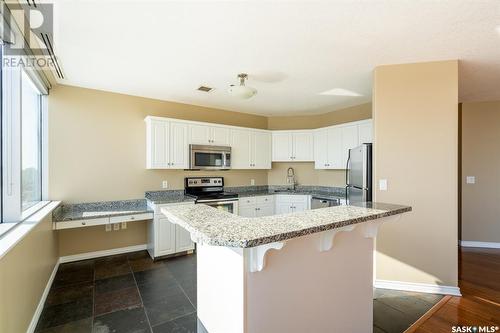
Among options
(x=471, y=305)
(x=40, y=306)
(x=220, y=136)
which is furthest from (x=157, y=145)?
(x=471, y=305)

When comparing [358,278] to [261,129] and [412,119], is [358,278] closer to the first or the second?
[412,119]

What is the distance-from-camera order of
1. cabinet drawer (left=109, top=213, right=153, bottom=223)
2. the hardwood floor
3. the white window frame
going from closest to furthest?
the white window frame, the hardwood floor, cabinet drawer (left=109, top=213, right=153, bottom=223)

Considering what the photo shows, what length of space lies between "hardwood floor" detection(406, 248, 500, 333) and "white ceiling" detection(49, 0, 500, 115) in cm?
255

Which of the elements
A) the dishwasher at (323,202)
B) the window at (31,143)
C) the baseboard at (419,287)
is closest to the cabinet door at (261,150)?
the dishwasher at (323,202)

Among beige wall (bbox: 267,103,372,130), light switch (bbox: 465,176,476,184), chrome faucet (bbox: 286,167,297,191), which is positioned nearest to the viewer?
light switch (bbox: 465,176,476,184)

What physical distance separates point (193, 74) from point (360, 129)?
2.85m

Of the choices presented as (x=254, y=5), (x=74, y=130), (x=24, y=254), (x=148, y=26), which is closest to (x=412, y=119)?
(x=254, y=5)

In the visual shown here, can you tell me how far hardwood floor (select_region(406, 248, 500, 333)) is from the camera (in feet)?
6.95

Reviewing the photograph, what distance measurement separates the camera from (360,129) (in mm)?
4082

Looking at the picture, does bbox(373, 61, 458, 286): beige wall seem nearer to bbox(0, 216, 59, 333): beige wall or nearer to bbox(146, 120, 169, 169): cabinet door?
bbox(146, 120, 169, 169): cabinet door

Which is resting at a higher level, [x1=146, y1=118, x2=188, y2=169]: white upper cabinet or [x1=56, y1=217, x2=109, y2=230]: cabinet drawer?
[x1=146, y1=118, x2=188, y2=169]: white upper cabinet

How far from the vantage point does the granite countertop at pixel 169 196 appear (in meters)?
3.80

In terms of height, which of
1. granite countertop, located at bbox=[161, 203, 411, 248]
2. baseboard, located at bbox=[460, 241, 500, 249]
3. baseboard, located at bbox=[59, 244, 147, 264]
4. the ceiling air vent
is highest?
the ceiling air vent
